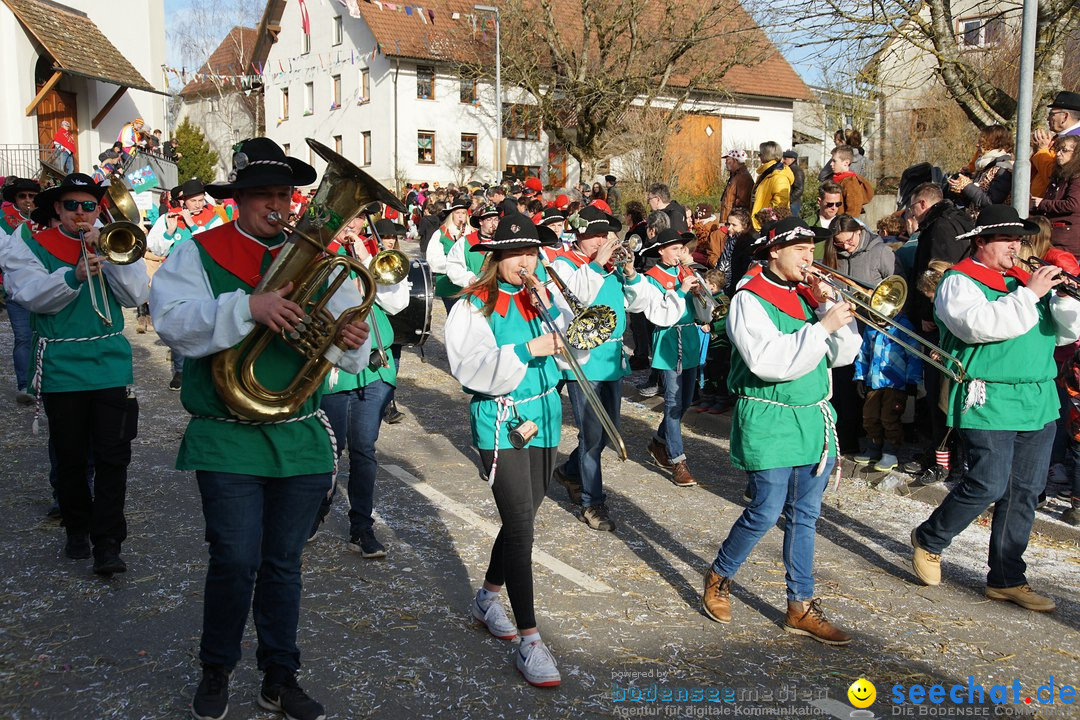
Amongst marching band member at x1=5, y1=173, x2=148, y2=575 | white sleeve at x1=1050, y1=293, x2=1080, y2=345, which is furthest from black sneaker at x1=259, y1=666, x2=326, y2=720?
white sleeve at x1=1050, y1=293, x2=1080, y2=345

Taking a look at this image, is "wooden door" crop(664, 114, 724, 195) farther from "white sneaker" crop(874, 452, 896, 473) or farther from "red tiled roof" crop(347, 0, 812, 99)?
"white sneaker" crop(874, 452, 896, 473)

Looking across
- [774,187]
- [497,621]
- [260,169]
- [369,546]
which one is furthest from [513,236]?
[774,187]

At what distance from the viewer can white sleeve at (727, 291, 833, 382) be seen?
4.57 m

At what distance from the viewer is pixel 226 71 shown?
53969 millimetres

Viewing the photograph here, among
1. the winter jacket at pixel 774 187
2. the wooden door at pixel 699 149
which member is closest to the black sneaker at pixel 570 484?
the winter jacket at pixel 774 187

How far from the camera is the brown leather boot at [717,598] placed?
495 cm

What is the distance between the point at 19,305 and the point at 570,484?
4.61 metres

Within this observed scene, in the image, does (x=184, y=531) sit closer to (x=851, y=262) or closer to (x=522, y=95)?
(x=851, y=262)

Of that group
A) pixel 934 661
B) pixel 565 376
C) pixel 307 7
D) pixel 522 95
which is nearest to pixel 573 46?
pixel 522 95

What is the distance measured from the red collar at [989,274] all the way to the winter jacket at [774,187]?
608cm

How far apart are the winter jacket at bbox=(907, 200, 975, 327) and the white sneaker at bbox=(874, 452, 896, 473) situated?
1.10 m

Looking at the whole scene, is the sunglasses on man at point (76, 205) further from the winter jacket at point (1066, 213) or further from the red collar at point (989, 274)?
the winter jacket at point (1066, 213)

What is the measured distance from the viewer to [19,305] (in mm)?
7938

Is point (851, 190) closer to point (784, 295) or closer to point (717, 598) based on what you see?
point (784, 295)
